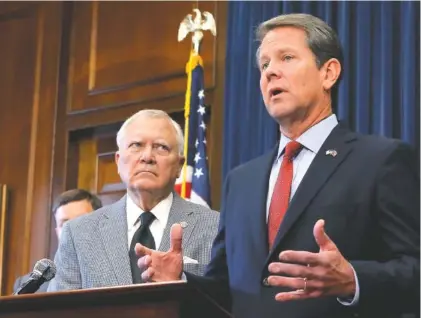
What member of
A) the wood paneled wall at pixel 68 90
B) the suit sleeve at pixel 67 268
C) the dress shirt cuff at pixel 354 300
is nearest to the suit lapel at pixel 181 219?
the suit sleeve at pixel 67 268

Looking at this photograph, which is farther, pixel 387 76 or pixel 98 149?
pixel 98 149

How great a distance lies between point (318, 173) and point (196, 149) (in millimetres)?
2423

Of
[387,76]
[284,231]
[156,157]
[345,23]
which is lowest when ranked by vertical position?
[284,231]

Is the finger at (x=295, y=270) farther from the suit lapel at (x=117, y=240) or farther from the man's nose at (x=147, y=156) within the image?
the man's nose at (x=147, y=156)

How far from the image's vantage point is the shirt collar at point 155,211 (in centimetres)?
313

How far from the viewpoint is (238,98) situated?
472 centimetres

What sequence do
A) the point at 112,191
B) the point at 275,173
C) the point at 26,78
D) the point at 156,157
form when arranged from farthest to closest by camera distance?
the point at 26,78, the point at 112,191, the point at 156,157, the point at 275,173

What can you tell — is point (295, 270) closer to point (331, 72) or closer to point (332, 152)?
point (332, 152)

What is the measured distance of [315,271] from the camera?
1842mm

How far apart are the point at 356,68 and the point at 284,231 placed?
91.7 inches

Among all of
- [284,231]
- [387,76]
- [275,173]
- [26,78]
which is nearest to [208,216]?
[275,173]

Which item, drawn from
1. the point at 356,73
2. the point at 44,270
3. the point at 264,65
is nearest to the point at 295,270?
the point at 44,270

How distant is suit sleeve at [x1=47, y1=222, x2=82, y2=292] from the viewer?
291 centimetres

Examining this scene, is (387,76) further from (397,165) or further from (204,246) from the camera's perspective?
(397,165)
